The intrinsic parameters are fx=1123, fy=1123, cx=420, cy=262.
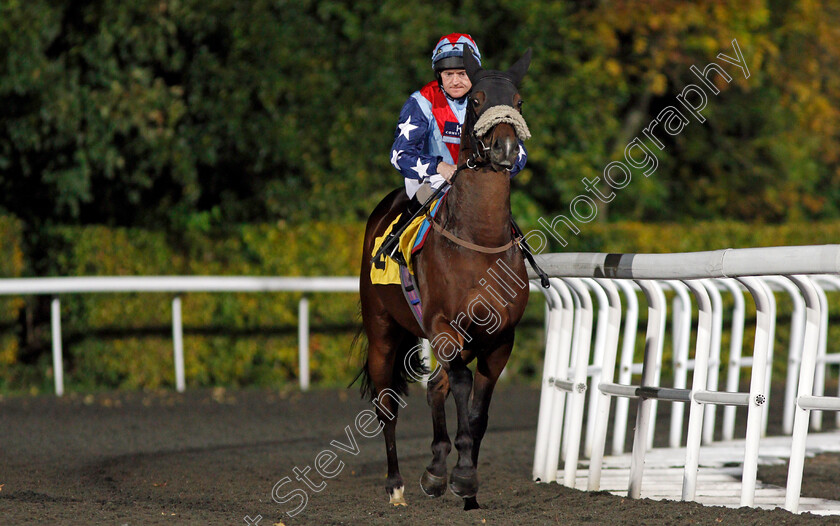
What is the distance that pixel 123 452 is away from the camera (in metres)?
6.99

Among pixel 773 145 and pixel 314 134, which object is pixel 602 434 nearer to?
pixel 314 134

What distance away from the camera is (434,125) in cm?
535

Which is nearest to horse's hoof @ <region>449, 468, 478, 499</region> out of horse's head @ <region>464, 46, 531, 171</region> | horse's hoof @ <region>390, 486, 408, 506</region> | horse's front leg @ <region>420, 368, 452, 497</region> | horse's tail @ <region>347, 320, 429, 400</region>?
horse's front leg @ <region>420, 368, 452, 497</region>

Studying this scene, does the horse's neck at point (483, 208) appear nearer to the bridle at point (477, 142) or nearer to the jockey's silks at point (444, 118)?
the bridle at point (477, 142)

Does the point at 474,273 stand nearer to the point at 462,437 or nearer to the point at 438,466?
the point at 462,437

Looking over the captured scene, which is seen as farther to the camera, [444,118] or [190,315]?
[190,315]

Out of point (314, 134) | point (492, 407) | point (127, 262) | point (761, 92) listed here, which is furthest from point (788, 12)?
point (127, 262)

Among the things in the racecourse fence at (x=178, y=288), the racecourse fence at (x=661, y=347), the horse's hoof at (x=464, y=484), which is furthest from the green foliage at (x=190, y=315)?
the horse's hoof at (x=464, y=484)

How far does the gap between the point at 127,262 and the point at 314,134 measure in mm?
2490

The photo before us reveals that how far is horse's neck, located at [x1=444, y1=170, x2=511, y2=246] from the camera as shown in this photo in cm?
463

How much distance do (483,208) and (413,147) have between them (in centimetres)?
73

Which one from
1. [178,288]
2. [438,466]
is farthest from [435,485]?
[178,288]

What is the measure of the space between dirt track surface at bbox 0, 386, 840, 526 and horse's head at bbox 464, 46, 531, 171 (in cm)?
145

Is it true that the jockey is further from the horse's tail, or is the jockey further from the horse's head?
the horse's tail
